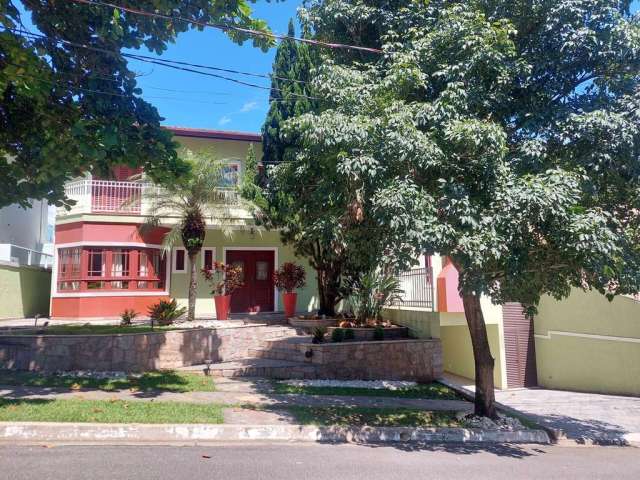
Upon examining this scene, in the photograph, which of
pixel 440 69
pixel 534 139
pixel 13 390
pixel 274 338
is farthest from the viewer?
pixel 274 338

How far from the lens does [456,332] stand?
15.4 metres

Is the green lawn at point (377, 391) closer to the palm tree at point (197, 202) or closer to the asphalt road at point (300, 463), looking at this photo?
the asphalt road at point (300, 463)

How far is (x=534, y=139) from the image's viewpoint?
23.0 feet

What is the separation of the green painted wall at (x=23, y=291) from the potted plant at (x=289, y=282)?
8.77 m

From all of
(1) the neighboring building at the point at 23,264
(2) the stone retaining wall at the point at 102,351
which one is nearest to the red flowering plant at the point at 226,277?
(2) the stone retaining wall at the point at 102,351

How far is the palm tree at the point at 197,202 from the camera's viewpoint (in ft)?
46.7

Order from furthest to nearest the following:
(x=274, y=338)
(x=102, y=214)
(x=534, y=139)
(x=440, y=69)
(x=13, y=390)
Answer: (x=102, y=214) < (x=274, y=338) < (x=13, y=390) < (x=440, y=69) < (x=534, y=139)

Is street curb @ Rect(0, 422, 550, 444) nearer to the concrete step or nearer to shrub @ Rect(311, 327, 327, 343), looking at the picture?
the concrete step

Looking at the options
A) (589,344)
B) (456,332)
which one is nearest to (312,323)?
(456,332)

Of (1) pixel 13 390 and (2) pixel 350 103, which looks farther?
(1) pixel 13 390

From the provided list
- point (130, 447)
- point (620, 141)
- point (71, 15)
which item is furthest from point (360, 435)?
point (71, 15)

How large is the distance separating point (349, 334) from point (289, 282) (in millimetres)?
3713

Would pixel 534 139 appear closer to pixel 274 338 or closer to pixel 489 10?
pixel 489 10

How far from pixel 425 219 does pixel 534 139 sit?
6.66 feet
